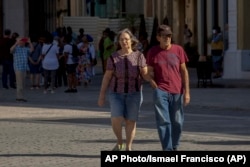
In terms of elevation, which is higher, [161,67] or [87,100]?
[161,67]

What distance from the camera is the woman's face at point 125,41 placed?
1445cm

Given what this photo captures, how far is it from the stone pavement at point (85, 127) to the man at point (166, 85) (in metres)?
1.09

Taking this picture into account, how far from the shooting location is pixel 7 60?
102 feet

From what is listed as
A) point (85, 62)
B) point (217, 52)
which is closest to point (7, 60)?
point (85, 62)

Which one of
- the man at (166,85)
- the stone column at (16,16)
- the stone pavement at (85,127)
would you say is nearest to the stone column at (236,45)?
the stone pavement at (85,127)

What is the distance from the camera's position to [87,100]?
87.4ft

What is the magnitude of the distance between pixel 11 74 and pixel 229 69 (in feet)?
24.0

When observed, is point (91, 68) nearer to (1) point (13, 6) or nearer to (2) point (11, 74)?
(2) point (11, 74)

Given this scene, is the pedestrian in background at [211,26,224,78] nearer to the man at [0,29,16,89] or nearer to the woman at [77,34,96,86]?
the woman at [77,34,96,86]

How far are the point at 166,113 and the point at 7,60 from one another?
57.0 feet

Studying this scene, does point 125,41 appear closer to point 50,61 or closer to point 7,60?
point 50,61

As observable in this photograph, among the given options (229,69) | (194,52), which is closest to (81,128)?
(229,69)

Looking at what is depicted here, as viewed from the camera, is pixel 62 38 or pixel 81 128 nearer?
pixel 81 128

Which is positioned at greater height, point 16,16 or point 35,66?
point 16,16
